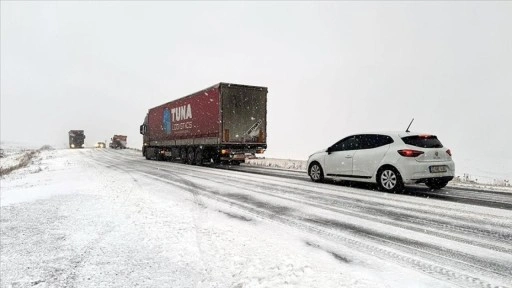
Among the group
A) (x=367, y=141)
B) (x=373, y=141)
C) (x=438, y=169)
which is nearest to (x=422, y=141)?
(x=438, y=169)

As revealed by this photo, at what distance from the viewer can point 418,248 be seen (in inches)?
164

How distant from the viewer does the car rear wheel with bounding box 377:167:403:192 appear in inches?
327

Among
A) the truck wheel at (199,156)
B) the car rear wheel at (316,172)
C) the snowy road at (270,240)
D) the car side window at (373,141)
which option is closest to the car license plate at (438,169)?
the snowy road at (270,240)

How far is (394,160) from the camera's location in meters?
8.30

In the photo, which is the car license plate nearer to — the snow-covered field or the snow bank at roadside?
the snow-covered field

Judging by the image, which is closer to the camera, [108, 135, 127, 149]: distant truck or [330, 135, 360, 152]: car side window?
[330, 135, 360, 152]: car side window

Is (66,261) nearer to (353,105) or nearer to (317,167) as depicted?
(317,167)

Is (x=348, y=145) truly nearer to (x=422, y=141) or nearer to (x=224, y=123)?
(x=422, y=141)

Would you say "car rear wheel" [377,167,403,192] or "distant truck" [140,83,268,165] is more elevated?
"distant truck" [140,83,268,165]

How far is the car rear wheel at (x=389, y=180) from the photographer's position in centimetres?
830

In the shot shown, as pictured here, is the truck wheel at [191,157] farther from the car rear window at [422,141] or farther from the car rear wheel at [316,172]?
the car rear window at [422,141]

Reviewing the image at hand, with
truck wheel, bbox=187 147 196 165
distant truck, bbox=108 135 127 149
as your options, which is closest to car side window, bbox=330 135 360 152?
truck wheel, bbox=187 147 196 165

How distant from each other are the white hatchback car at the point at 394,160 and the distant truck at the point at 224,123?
7.94 meters

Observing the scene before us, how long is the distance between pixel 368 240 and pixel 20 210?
686 cm
